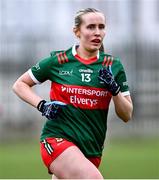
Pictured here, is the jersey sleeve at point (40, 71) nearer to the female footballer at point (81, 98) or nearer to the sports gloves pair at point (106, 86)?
the female footballer at point (81, 98)

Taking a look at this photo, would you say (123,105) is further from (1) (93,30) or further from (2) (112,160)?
(2) (112,160)

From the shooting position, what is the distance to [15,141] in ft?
71.8

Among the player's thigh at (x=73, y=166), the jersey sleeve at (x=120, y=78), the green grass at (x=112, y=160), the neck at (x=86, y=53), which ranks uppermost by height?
the neck at (x=86, y=53)

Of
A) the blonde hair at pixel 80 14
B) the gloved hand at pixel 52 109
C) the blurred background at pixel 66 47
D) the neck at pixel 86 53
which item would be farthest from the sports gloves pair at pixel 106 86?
the blurred background at pixel 66 47

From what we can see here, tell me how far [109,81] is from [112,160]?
31.4ft

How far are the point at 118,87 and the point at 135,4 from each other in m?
17.7

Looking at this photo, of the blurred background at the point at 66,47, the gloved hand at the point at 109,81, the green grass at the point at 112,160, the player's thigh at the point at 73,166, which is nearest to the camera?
the player's thigh at the point at 73,166

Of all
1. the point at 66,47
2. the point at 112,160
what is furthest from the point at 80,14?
the point at 66,47

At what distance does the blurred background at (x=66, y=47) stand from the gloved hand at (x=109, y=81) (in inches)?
481

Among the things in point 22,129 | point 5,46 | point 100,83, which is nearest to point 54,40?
point 5,46

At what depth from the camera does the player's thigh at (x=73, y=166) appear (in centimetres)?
677

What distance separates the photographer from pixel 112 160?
1634cm

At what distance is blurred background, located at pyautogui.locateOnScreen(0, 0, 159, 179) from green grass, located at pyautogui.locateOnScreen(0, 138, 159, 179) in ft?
0.19

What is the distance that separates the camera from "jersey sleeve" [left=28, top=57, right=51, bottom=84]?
720cm
